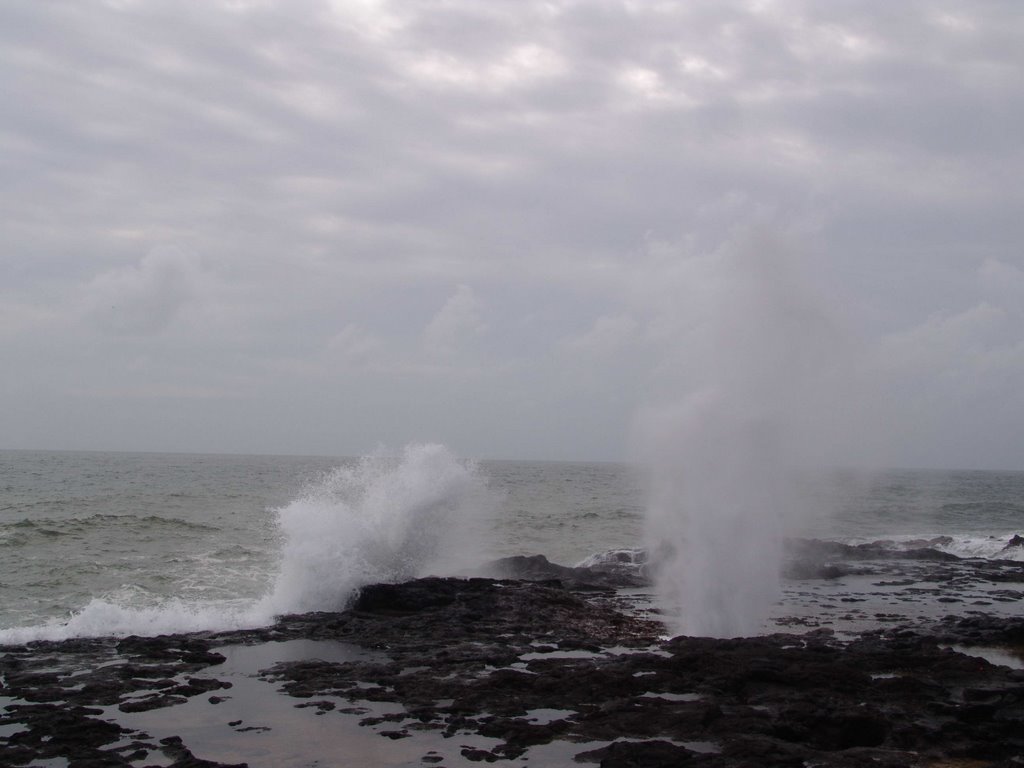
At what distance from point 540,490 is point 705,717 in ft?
213

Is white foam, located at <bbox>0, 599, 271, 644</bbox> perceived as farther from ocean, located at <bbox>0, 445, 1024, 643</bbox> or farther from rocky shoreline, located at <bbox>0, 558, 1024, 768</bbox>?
rocky shoreline, located at <bbox>0, 558, 1024, 768</bbox>

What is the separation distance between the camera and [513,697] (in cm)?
1135

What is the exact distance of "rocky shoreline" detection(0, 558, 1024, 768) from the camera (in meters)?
9.27

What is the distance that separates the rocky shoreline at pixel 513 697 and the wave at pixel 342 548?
4.68ft

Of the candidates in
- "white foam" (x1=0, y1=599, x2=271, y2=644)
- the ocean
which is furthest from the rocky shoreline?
the ocean

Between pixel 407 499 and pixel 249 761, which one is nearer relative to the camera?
pixel 249 761

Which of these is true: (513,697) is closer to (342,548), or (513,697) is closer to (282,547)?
(342,548)

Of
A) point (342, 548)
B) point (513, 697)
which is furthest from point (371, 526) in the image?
point (513, 697)

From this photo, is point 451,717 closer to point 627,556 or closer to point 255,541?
point 627,556

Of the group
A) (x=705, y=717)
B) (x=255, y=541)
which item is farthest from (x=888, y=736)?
(x=255, y=541)

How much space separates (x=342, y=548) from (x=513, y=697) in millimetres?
9126

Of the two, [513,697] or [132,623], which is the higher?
[513,697]

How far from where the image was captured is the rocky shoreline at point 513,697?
9.27 metres

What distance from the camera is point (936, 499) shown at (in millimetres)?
72250
